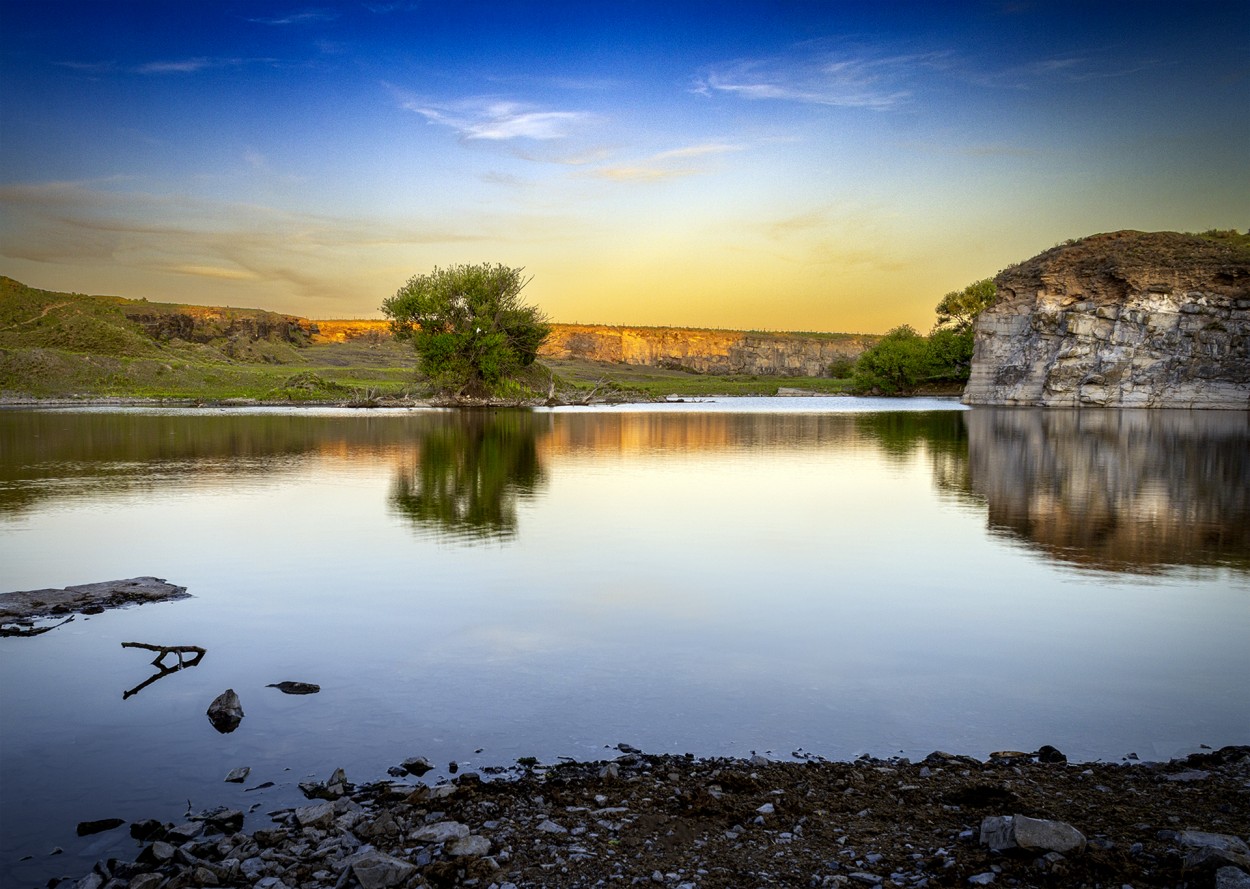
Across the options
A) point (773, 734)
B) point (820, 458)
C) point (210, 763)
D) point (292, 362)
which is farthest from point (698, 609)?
point (292, 362)

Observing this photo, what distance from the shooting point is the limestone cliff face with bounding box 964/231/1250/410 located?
7312 centimetres

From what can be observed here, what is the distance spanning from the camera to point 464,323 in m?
74.4

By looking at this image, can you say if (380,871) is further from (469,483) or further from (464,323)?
(464,323)

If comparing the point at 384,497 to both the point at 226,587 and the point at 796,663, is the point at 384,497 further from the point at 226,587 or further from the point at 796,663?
the point at 796,663

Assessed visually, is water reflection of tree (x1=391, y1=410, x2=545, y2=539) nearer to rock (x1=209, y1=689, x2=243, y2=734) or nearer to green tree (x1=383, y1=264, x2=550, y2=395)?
rock (x1=209, y1=689, x2=243, y2=734)

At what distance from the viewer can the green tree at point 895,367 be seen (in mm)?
116938

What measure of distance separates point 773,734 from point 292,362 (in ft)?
485

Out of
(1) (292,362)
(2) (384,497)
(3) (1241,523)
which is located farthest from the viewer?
(1) (292,362)

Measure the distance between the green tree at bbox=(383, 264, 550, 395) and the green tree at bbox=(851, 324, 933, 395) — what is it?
5979cm

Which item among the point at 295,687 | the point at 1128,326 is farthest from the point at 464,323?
the point at 295,687

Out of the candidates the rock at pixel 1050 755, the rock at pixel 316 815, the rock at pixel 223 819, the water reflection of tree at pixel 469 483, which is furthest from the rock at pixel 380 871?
the water reflection of tree at pixel 469 483

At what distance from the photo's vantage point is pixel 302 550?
13820 mm

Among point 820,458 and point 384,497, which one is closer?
point 384,497

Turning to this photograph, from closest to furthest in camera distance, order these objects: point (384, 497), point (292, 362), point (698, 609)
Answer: point (698, 609) < point (384, 497) < point (292, 362)
